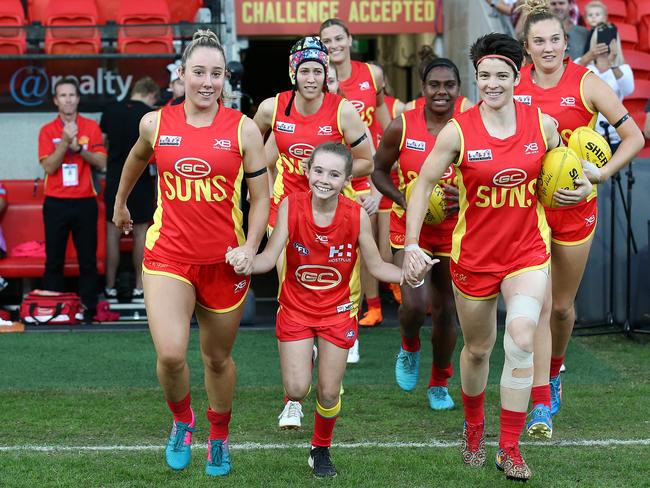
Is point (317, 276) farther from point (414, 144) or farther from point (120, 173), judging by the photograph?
point (120, 173)

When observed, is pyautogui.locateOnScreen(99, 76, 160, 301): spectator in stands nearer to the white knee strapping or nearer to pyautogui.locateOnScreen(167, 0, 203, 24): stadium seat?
pyautogui.locateOnScreen(167, 0, 203, 24): stadium seat

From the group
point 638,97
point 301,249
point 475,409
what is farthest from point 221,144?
point 638,97

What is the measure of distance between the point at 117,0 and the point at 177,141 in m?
8.44

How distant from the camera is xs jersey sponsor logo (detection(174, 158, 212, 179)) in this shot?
5.33m

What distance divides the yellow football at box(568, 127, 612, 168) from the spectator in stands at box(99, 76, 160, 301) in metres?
5.18

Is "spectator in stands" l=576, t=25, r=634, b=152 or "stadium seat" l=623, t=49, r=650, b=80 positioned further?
"stadium seat" l=623, t=49, r=650, b=80

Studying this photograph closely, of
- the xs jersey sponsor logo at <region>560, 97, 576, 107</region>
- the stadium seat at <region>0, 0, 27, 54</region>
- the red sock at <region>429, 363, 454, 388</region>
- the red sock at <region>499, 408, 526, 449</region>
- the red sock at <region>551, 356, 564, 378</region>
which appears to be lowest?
the red sock at <region>429, 363, 454, 388</region>

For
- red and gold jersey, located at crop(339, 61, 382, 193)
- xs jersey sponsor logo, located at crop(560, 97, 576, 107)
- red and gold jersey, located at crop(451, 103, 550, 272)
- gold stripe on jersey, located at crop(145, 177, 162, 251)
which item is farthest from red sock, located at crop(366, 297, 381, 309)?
gold stripe on jersey, located at crop(145, 177, 162, 251)

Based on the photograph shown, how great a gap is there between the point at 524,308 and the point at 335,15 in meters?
8.59

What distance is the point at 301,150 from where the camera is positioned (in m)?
7.07

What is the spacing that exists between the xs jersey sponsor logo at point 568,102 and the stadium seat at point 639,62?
6883mm

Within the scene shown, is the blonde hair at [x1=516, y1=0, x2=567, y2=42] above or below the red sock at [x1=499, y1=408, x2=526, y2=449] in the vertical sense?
above

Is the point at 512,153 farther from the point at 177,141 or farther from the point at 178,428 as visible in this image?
the point at 178,428

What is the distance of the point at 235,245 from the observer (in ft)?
18.1
